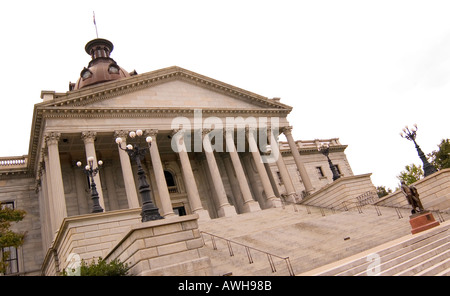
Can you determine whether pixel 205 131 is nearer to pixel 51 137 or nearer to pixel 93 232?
pixel 51 137

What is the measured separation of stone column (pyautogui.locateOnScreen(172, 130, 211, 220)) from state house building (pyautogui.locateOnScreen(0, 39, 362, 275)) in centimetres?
8

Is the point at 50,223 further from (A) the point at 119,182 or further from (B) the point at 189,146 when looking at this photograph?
(B) the point at 189,146

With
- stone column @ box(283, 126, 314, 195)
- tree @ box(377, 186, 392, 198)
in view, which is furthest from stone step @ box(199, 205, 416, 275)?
tree @ box(377, 186, 392, 198)

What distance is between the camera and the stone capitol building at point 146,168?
19.9 meters

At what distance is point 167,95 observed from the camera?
2958 cm

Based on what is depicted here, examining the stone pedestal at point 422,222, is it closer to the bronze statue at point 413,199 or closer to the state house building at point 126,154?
the bronze statue at point 413,199

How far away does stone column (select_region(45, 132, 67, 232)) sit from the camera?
21688 mm

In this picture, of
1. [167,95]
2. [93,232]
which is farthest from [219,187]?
[93,232]

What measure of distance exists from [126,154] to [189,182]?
5.36 meters

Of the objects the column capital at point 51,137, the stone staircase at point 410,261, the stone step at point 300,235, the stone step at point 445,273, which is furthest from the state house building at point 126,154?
the stone step at point 445,273

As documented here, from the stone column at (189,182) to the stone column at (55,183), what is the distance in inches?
352

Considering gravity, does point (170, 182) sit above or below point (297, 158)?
above
